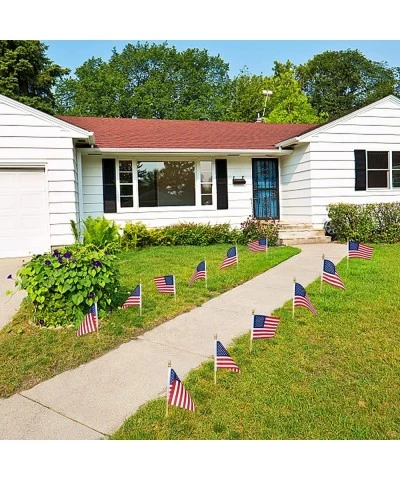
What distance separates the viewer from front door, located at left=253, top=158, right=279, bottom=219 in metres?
13.8

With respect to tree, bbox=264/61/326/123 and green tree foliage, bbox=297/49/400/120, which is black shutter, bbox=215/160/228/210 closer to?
tree, bbox=264/61/326/123

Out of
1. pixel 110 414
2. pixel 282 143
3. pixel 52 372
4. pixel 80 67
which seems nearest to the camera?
pixel 110 414

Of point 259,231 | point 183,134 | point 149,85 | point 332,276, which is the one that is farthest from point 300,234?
point 149,85

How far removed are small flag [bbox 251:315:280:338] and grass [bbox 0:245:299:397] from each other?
4.92 ft

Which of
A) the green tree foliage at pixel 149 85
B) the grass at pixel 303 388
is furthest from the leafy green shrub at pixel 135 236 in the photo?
the green tree foliage at pixel 149 85

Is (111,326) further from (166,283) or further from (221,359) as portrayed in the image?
(221,359)

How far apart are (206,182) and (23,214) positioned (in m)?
5.70

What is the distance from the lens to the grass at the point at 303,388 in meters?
2.87

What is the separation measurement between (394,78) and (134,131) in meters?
42.5

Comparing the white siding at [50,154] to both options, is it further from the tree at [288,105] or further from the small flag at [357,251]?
the tree at [288,105]

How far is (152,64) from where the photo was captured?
4050 cm
